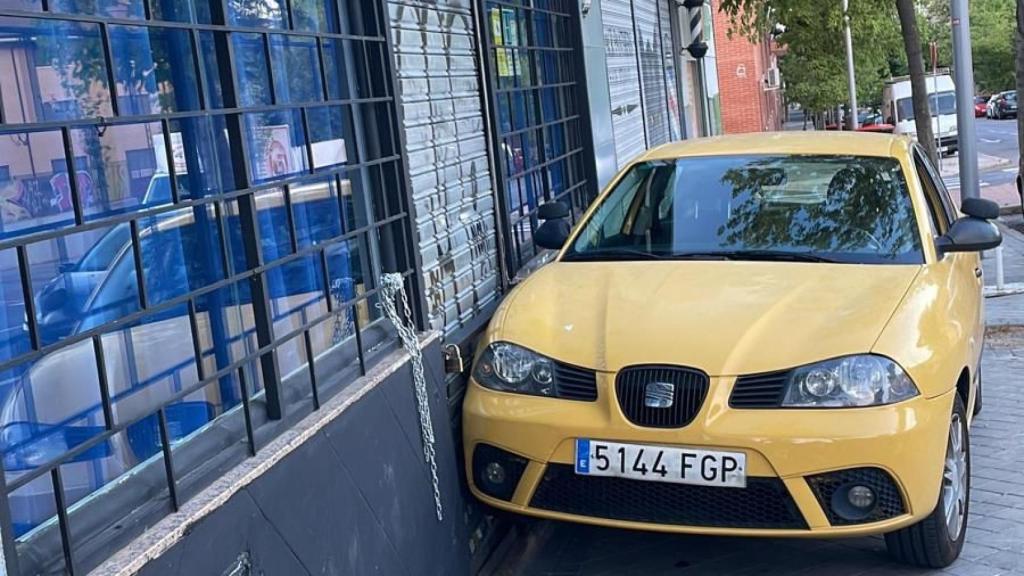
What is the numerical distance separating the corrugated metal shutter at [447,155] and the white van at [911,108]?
3002cm

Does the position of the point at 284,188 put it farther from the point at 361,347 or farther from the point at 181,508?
the point at 181,508

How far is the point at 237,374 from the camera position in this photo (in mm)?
3217

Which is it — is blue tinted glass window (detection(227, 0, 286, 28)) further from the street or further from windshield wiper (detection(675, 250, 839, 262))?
the street

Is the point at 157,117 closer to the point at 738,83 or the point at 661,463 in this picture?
the point at 661,463

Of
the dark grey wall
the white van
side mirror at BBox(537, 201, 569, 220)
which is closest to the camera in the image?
the dark grey wall

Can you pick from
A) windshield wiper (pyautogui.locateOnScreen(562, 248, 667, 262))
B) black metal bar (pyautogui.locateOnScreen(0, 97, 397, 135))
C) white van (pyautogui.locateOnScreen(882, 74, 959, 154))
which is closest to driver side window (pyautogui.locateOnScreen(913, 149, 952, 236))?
windshield wiper (pyautogui.locateOnScreen(562, 248, 667, 262))

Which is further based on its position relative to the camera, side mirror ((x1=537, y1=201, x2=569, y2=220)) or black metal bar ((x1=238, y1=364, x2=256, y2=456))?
side mirror ((x1=537, y1=201, x2=569, y2=220))

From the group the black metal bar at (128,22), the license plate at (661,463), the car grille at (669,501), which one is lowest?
the car grille at (669,501)

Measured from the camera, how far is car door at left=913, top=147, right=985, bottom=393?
4.65 m

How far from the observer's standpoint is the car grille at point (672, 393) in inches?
158

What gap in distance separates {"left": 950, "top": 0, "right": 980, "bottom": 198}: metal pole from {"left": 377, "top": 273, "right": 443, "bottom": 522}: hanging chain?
6647 mm

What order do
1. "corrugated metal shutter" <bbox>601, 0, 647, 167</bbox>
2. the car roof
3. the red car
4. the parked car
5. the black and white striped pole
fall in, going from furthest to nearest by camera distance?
the red car, the parked car, the black and white striped pole, "corrugated metal shutter" <bbox>601, 0, 647, 167</bbox>, the car roof

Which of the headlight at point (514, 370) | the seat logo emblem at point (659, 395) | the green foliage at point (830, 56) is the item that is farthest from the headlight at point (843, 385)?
the green foliage at point (830, 56)

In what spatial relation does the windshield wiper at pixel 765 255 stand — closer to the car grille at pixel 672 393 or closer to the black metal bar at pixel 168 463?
the car grille at pixel 672 393
